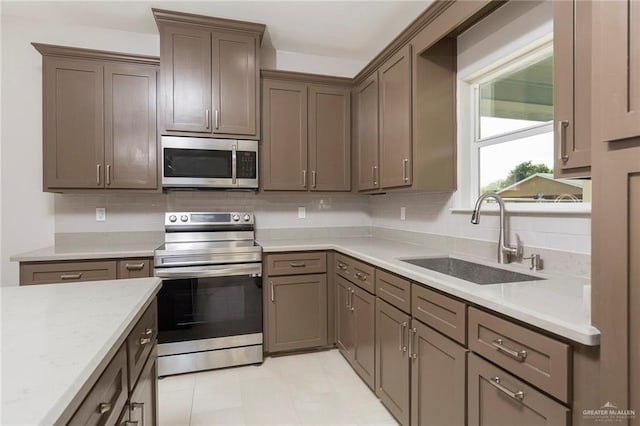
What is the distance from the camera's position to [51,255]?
2334 millimetres

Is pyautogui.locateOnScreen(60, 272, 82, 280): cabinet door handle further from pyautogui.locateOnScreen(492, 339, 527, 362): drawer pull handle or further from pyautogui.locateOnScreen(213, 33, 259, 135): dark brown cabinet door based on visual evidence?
pyautogui.locateOnScreen(492, 339, 527, 362): drawer pull handle

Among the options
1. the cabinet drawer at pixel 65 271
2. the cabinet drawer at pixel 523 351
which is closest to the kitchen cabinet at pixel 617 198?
the cabinet drawer at pixel 523 351

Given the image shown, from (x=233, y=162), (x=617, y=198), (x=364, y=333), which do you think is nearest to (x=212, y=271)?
(x=233, y=162)

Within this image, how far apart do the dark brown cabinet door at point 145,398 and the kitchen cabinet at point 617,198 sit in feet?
4.38

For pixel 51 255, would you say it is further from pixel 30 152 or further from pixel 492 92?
pixel 492 92

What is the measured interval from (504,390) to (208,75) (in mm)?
2790

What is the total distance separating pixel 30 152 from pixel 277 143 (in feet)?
6.66

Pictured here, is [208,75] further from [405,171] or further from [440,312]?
[440,312]

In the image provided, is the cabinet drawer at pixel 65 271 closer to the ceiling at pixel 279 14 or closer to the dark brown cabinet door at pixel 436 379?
the ceiling at pixel 279 14

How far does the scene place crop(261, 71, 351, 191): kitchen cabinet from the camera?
302 centimetres

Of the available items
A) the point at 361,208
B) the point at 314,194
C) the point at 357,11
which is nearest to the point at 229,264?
the point at 314,194

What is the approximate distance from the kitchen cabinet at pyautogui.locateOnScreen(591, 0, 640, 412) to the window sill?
780 mm

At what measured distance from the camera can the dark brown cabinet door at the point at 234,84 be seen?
2.76 m

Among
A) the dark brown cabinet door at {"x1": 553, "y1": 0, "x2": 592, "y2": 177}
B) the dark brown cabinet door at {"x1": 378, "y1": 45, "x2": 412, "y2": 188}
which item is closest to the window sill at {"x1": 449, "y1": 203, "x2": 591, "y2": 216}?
the dark brown cabinet door at {"x1": 553, "y1": 0, "x2": 592, "y2": 177}
